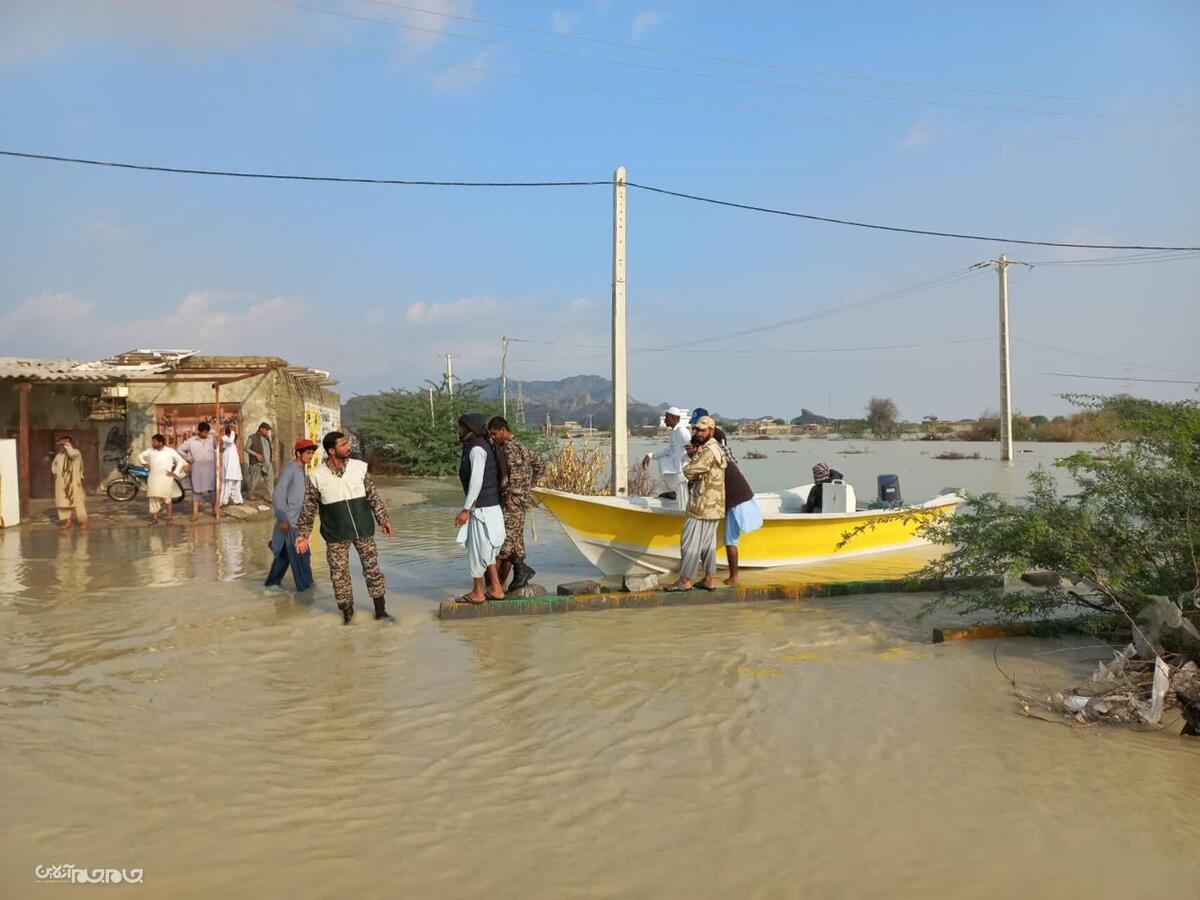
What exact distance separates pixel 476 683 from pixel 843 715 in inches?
93.8

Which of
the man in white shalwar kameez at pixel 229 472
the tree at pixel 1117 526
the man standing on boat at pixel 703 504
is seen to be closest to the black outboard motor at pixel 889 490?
the man standing on boat at pixel 703 504

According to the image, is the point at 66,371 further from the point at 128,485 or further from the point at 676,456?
the point at 676,456

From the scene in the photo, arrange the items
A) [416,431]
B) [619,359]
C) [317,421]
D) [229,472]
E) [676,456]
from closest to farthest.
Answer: [676,456] < [619,359] < [229,472] < [317,421] < [416,431]

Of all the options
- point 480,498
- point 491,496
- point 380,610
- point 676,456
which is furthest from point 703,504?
point 380,610

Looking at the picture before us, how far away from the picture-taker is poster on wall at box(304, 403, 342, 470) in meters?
20.8

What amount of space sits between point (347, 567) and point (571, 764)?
146 inches

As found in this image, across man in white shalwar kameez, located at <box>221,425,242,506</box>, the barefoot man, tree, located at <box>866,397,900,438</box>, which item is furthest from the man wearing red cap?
tree, located at <box>866,397,900,438</box>

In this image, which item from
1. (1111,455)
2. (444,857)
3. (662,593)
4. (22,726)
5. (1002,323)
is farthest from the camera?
(1002,323)

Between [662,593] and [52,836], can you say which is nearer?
[52,836]

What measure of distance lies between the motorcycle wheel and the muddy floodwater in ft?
36.2

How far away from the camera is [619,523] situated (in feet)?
31.6

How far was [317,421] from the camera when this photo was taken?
71.5 feet

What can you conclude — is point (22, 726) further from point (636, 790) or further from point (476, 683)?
point (636, 790)

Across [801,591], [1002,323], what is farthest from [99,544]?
[1002,323]
